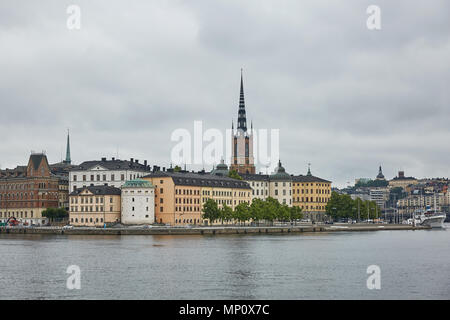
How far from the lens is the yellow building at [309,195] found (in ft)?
600

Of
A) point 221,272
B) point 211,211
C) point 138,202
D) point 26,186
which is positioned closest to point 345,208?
point 211,211

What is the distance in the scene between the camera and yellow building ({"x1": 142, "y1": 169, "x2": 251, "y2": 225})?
13162 cm

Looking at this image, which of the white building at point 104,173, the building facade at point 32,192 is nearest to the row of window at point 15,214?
the building facade at point 32,192

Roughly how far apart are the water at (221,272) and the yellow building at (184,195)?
49.6m

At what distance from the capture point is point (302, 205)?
598 ft

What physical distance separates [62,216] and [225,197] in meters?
32.8

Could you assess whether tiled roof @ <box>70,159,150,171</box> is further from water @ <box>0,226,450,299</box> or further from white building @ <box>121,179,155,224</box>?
water @ <box>0,226,450,299</box>

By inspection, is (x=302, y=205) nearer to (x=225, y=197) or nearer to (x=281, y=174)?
(x=281, y=174)

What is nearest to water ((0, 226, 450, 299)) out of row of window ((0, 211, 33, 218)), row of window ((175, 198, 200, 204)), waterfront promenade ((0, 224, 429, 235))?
waterfront promenade ((0, 224, 429, 235))

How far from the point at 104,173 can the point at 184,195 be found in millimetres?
19512

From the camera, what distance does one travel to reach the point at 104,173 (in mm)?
144625

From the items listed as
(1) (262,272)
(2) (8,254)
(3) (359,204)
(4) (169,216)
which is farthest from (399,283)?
(3) (359,204)

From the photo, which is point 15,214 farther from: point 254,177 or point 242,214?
point 254,177

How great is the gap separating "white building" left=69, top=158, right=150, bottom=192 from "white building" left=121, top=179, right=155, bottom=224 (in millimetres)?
13541
